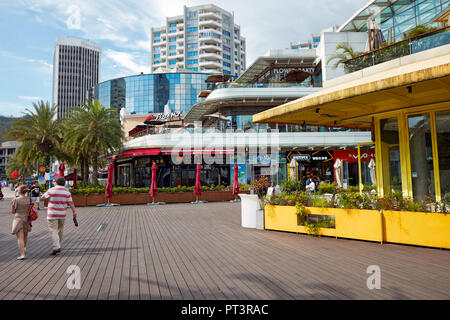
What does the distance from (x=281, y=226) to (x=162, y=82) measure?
3000 inches

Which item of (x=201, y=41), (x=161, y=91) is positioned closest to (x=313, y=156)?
(x=161, y=91)

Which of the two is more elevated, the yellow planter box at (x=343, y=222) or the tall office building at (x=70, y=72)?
the tall office building at (x=70, y=72)

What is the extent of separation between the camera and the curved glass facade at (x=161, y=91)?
259ft

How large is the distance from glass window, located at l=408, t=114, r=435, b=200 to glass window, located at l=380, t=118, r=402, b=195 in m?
0.50

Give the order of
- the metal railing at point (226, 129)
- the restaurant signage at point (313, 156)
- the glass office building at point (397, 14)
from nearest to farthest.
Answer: the metal railing at point (226, 129)
the glass office building at point (397, 14)
the restaurant signage at point (313, 156)

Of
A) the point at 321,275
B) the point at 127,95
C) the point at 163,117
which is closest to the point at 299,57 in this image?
the point at 163,117

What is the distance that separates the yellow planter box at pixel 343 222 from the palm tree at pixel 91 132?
19.6 m

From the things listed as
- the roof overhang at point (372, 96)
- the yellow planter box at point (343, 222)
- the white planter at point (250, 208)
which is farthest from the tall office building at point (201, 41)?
the yellow planter box at point (343, 222)

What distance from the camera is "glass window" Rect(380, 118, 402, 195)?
9.30m

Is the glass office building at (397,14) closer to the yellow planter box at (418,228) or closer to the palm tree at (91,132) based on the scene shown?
the palm tree at (91,132)

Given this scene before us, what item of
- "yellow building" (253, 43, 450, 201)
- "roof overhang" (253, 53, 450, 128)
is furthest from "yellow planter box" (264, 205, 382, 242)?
"roof overhang" (253, 53, 450, 128)

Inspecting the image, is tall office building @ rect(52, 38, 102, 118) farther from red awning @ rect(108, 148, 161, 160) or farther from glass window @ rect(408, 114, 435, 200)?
glass window @ rect(408, 114, 435, 200)

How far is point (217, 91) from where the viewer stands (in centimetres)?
2914

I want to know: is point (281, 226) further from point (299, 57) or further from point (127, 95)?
point (127, 95)
